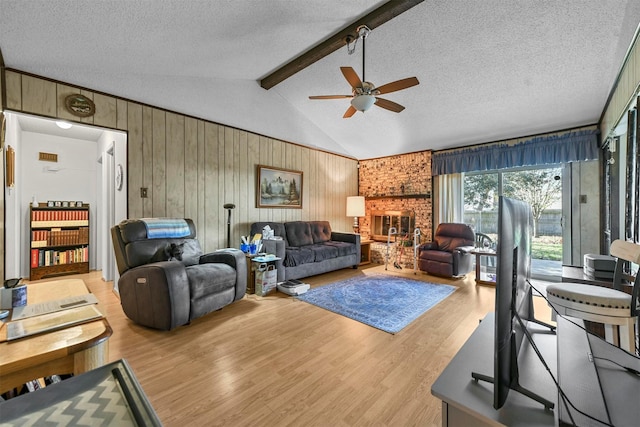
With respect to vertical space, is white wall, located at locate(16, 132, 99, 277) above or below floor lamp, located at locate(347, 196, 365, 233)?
above

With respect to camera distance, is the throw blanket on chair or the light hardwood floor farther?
the throw blanket on chair

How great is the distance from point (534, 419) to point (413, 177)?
539 centimetres

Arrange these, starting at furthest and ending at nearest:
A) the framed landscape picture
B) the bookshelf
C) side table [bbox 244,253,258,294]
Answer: the framed landscape picture, the bookshelf, side table [bbox 244,253,258,294]

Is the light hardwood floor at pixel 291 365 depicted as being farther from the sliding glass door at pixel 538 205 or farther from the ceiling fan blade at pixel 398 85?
the ceiling fan blade at pixel 398 85

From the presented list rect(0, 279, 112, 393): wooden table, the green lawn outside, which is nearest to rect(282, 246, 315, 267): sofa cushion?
rect(0, 279, 112, 393): wooden table

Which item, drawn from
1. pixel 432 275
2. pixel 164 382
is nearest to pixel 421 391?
pixel 164 382

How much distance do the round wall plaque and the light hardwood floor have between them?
2.20 metres

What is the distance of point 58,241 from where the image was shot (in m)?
4.48

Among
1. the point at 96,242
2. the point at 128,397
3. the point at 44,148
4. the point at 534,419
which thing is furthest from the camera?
the point at 96,242

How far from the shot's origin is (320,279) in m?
4.41

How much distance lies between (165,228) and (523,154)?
5419 mm

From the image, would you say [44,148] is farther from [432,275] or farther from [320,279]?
[432,275]

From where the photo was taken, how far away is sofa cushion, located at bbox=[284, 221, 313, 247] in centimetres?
476

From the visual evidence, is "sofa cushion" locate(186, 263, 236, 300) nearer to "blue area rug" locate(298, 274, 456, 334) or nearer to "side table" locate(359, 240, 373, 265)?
"blue area rug" locate(298, 274, 456, 334)
